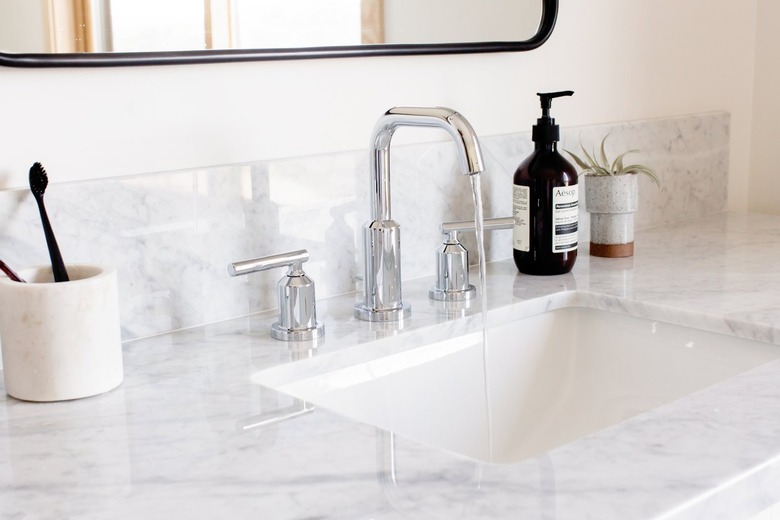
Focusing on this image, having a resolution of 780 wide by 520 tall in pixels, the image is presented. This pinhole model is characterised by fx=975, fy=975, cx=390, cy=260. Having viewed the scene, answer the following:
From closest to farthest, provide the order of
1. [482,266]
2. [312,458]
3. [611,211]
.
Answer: [312,458] < [482,266] < [611,211]

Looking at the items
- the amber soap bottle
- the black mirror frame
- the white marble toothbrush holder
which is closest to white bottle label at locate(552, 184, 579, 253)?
the amber soap bottle

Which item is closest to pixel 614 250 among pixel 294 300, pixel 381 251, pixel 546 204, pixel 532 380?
pixel 546 204

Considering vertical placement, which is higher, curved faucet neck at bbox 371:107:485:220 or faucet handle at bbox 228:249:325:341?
curved faucet neck at bbox 371:107:485:220

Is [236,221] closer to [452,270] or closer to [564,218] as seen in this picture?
[452,270]

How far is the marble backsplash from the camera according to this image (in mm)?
1003

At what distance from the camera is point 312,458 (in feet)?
2.45

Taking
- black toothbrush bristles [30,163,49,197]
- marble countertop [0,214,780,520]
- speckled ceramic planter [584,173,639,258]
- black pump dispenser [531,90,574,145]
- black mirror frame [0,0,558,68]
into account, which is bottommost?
marble countertop [0,214,780,520]

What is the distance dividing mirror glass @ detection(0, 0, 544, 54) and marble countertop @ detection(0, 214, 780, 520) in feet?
1.06

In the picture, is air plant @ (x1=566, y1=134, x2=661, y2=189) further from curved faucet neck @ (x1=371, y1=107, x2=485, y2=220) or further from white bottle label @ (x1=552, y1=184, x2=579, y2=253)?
curved faucet neck @ (x1=371, y1=107, x2=485, y2=220)

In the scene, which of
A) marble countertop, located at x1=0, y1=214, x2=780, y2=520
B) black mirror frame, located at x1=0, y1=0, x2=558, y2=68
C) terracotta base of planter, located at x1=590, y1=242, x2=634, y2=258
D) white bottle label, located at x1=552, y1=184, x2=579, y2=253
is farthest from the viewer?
terracotta base of planter, located at x1=590, y1=242, x2=634, y2=258

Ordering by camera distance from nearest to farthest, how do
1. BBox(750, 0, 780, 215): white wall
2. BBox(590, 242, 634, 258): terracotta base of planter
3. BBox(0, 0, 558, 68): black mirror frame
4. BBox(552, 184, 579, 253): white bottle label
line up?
BBox(0, 0, 558, 68): black mirror frame → BBox(552, 184, 579, 253): white bottle label → BBox(590, 242, 634, 258): terracotta base of planter → BBox(750, 0, 780, 215): white wall

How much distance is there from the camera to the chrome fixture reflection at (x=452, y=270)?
3.90 feet

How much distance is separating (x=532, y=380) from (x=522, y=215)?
0.23 meters

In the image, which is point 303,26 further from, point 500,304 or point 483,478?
point 483,478
